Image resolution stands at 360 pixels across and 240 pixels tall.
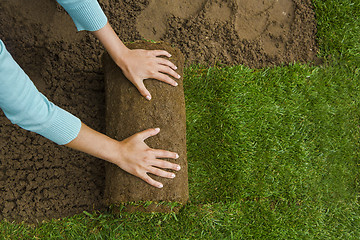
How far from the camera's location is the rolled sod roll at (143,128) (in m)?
1.75

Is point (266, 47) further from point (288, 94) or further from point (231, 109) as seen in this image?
point (231, 109)

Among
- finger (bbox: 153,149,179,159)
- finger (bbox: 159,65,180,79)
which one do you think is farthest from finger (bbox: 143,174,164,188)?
finger (bbox: 159,65,180,79)

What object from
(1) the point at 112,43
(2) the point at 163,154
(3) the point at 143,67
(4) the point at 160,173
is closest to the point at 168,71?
(3) the point at 143,67

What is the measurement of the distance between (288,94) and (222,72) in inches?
26.5

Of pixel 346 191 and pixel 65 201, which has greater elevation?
pixel 346 191

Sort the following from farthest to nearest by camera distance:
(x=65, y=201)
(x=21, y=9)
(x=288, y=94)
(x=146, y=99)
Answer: (x=288, y=94)
(x=21, y=9)
(x=65, y=201)
(x=146, y=99)

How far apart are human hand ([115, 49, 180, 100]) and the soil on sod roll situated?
0.54 meters

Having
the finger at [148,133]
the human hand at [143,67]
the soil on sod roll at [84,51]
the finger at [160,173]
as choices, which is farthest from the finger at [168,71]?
the finger at [160,173]

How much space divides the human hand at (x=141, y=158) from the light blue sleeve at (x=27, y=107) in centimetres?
33

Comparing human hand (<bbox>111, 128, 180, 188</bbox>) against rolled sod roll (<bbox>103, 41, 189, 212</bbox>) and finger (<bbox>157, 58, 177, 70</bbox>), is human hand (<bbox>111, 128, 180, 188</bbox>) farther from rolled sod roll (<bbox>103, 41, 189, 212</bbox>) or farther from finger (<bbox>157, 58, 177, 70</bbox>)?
finger (<bbox>157, 58, 177, 70</bbox>)

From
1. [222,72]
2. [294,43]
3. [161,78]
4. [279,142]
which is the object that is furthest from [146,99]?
[294,43]

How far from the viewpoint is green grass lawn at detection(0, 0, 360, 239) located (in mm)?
2148

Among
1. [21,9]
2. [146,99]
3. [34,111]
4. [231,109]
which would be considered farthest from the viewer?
[231,109]

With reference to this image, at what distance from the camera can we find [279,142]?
2408 mm
